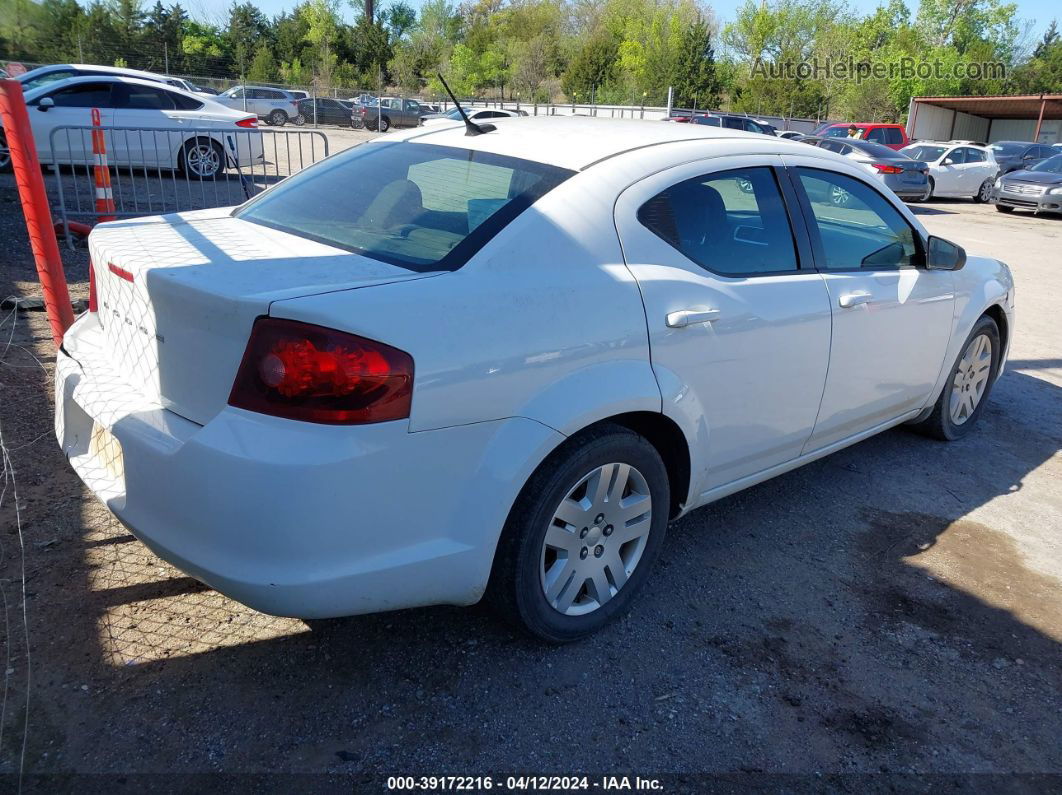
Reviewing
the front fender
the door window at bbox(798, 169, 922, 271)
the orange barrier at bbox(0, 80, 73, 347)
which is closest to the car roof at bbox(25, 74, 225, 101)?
the orange barrier at bbox(0, 80, 73, 347)

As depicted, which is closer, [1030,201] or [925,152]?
[1030,201]

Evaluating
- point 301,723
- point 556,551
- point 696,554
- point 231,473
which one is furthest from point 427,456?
point 696,554

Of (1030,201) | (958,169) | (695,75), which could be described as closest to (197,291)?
(1030,201)

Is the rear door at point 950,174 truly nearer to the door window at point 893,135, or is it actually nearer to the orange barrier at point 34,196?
the door window at point 893,135

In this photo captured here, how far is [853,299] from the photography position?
3615mm

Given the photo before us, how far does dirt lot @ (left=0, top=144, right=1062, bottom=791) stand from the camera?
7.92 feet

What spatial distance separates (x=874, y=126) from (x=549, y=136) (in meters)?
24.8

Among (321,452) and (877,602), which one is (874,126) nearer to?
(877,602)

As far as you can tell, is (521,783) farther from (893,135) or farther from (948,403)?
(893,135)

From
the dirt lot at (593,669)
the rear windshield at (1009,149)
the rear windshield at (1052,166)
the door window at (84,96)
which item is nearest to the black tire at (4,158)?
the door window at (84,96)

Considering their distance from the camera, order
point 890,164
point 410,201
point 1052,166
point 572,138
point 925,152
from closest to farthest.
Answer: point 410,201 → point 572,138 → point 890,164 → point 1052,166 → point 925,152

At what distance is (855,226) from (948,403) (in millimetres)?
1456

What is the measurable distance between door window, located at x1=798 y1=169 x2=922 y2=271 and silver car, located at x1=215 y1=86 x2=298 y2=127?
37.7 meters

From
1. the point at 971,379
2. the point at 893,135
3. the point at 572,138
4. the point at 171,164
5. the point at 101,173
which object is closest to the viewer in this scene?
the point at 572,138
